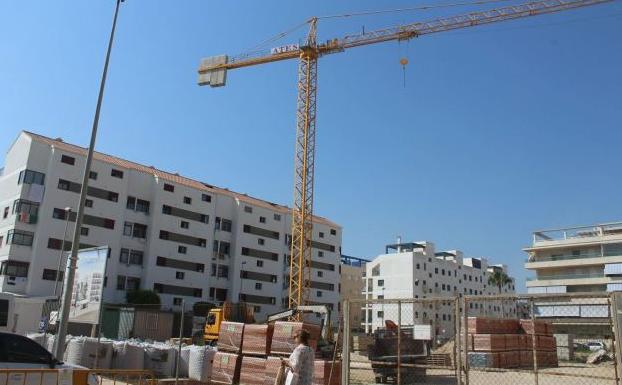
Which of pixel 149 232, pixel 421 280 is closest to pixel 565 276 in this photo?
pixel 421 280

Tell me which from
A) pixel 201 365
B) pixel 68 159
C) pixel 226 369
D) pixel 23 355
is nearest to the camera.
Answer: pixel 23 355

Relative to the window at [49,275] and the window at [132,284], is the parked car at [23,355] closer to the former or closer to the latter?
the window at [49,275]

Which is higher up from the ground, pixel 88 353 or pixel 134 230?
pixel 134 230

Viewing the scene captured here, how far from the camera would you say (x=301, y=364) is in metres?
8.97

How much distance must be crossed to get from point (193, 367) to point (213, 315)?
15231mm

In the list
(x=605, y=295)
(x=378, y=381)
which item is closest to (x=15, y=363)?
(x=605, y=295)

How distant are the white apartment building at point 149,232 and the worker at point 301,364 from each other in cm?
4720

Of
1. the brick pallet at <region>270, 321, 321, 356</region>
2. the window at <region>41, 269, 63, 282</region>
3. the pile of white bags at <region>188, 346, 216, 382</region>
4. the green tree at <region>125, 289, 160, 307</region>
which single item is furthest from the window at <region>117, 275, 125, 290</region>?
the brick pallet at <region>270, 321, 321, 356</region>

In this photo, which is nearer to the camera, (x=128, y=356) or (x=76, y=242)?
(x=76, y=242)

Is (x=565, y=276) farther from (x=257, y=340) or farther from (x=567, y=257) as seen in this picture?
(x=257, y=340)

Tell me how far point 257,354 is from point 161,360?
5.01m

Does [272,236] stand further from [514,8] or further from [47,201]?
[514,8]

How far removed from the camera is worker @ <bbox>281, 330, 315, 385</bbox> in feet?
29.3

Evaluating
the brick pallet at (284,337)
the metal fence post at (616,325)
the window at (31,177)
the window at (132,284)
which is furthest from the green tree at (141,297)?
the metal fence post at (616,325)
